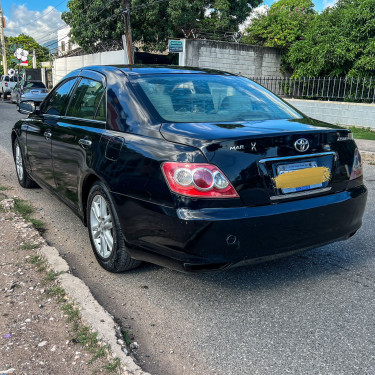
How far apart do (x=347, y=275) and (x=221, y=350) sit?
1455mm

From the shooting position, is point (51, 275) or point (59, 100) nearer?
point (51, 275)

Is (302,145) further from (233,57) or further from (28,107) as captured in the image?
(233,57)

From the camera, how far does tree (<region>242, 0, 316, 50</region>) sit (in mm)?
23000

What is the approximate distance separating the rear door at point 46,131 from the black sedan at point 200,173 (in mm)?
598

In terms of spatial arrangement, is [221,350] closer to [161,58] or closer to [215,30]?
[161,58]

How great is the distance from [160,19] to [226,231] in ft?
89.8

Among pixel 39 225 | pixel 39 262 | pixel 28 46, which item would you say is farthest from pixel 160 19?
pixel 28 46

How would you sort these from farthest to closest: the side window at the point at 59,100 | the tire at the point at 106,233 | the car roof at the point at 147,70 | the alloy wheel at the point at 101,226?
the side window at the point at 59,100
the car roof at the point at 147,70
the alloy wheel at the point at 101,226
the tire at the point at 106,233

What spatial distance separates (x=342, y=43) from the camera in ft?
53.6

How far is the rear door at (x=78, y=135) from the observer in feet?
11.5

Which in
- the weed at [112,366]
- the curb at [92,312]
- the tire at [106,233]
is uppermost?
the tire at [106,233]

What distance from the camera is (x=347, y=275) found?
Result: 340 centimetres

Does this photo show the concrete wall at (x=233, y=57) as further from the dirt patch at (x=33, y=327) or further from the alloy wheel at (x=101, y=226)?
the dirt patch at (x=33, y=327)

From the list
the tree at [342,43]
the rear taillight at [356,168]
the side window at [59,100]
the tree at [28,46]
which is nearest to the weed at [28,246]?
the side window at [59,100]
